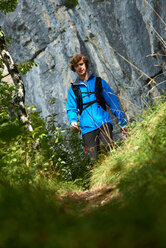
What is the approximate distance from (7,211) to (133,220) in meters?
0.68

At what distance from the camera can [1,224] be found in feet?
3.41

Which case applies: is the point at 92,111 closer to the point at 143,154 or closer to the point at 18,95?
the point at 18,95

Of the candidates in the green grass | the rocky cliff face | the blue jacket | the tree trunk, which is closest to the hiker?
the blue jacket

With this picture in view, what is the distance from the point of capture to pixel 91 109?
4188mm

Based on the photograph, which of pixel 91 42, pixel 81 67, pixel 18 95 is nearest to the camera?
pixel 18 95

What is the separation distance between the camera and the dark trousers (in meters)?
4.00

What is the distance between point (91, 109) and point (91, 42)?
9509mm

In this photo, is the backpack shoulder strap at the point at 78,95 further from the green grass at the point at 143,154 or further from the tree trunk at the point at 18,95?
the green grass at the point at 143,154

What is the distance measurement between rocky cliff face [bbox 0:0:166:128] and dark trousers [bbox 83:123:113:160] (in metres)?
3.55

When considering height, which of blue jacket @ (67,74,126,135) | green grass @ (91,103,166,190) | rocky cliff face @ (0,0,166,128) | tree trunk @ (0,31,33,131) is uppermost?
rocky cliff face @ (0,0,166,128)

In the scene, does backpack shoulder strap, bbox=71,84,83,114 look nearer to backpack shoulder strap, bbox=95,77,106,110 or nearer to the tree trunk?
backpack shoulder strap, bbox=95,77,106,110

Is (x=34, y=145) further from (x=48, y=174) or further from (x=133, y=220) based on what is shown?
(x=133, y=220)

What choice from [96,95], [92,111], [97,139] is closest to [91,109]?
[92,111]

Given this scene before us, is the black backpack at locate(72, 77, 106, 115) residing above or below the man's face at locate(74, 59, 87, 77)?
below
